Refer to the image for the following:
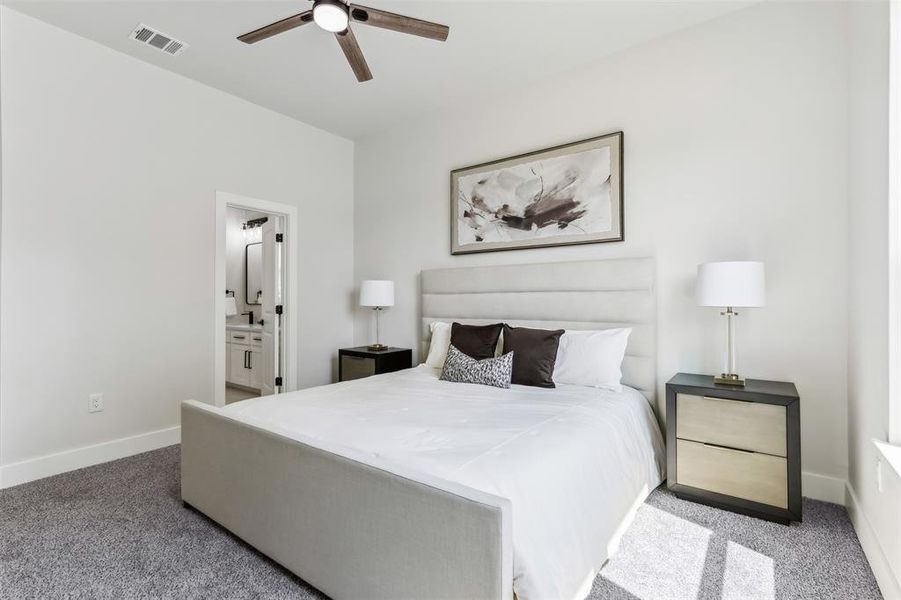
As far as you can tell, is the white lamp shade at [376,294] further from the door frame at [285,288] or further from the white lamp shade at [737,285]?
the white lamp shade at [737,285]

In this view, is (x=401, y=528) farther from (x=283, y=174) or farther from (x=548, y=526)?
(x=283, y=174)

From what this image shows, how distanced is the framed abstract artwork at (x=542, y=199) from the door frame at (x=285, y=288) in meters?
1.65

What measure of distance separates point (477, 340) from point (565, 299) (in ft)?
2.34

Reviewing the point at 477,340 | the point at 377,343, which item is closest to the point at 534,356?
the point at 477,340

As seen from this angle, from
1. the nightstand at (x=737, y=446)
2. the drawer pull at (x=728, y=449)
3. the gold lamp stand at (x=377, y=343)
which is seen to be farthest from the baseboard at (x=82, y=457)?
the drawer pull at (x=728, y=449)

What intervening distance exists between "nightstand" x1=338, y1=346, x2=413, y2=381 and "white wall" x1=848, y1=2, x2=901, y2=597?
10.4ft

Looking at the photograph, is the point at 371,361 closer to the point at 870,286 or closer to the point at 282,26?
the point at 282,26

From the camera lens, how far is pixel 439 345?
3.62 m

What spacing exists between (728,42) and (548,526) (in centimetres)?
302

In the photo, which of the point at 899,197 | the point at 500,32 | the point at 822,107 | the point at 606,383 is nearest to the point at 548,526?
the point at 606,383

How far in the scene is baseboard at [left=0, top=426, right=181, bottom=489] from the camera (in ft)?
8.95

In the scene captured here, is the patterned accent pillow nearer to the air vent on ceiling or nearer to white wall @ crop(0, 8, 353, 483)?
white wall @ crop(0, 8, 353, 483)

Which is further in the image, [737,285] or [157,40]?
[157,40]

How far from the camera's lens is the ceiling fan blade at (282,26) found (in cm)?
222
